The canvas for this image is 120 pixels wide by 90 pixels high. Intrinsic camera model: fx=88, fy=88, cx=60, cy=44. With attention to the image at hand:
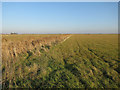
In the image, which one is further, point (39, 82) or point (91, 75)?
point (91, 75)

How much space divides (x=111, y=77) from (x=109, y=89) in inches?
50.8

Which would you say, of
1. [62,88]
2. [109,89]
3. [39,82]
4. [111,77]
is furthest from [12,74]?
[111,77]

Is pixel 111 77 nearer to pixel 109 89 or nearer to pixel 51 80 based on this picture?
pixel 109 89

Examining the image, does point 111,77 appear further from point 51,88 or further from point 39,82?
point 39,82

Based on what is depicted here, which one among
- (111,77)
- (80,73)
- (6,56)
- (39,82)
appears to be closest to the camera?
(39,82)

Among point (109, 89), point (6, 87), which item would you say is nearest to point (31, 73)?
point (6, 87)

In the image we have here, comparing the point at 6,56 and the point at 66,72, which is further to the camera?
the point at 6,56

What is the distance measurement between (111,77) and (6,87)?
6034mm

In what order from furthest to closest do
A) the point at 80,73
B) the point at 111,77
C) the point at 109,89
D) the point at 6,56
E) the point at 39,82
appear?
the point at 6,56, the point at 80,73, the point at 111,77, the point at 39,82, the point at 109,89

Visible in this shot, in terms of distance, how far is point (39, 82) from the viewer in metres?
4.97

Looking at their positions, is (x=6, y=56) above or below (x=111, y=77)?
above

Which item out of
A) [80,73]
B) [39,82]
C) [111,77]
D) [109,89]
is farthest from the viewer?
[80,73]

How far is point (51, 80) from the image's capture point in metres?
5.12

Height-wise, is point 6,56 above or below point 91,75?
above
